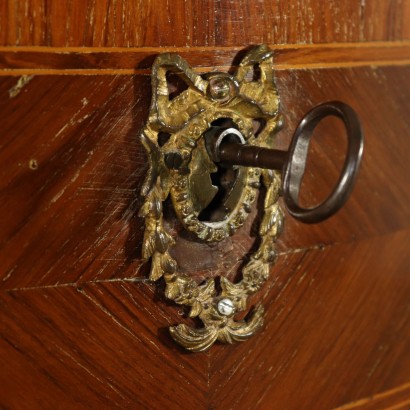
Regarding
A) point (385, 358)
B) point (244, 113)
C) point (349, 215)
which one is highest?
point (244, 113)

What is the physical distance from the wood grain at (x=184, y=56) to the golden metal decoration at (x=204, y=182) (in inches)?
0.5

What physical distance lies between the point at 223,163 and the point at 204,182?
0.02 metres

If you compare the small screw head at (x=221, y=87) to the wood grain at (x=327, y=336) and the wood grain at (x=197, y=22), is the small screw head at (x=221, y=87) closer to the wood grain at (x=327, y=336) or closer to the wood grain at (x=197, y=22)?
the wood grain at (x=197, y=22)

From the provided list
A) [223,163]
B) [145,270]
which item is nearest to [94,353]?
[145,270]

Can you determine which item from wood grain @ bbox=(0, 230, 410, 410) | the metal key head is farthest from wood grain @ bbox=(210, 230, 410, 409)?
the metal key head

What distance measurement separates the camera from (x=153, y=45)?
0.66 metres

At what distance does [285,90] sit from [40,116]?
0.24 metres

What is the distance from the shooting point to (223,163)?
0.71 meters

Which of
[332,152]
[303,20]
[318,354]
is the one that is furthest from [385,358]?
[303,20]

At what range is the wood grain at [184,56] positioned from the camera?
59 cm

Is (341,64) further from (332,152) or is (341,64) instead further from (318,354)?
(318,354)

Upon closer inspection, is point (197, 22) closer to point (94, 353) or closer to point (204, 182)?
point (204, 182)

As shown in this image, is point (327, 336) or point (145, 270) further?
point (327, 336)

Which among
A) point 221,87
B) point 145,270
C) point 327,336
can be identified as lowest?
point 327,336
